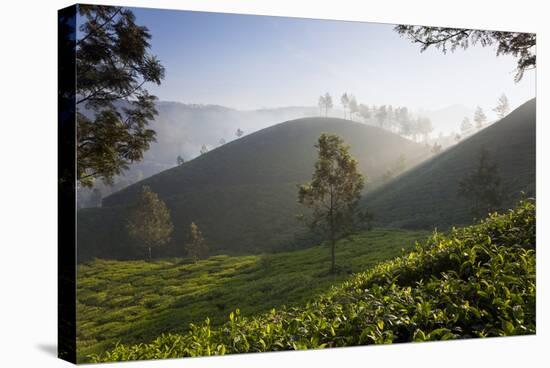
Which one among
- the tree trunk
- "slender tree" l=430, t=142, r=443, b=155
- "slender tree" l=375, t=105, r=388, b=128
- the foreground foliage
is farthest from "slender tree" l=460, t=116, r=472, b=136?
the tree trunk

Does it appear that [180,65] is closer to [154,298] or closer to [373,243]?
[154,298]

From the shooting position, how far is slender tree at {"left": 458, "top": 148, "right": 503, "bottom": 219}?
13172 mm

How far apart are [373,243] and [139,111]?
5.68 m

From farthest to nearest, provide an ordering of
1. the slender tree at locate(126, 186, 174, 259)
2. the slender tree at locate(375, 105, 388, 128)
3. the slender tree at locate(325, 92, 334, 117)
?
the slender tree at locate(375, 105, 388, 128)
the slender tree at locate(325, 92, 334, 117)
the slender tree at locate(126, 186, 174, 259)

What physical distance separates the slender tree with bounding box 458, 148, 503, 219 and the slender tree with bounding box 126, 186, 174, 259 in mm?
6704

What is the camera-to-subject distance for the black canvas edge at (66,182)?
9.81 m

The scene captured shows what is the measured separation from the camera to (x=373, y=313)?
1024cm

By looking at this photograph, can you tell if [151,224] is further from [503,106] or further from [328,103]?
[503,106]

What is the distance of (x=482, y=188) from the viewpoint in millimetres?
13242

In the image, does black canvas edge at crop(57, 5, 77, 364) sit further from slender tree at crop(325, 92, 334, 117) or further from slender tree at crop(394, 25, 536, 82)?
slender tree at crop(394, 25, 536, 82)

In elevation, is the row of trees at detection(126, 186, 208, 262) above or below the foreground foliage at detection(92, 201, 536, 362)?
above

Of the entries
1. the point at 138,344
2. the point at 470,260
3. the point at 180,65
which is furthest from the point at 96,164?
the point at 470,260

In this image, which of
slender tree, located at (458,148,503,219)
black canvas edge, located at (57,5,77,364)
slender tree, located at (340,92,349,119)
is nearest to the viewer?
black canvas edge, located at (57,5,77,364)

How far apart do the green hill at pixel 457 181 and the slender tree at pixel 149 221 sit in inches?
181
